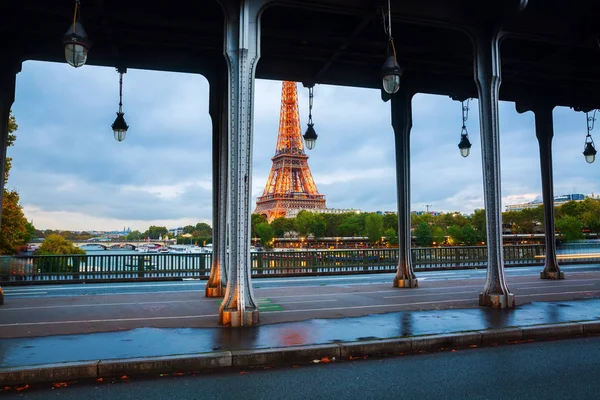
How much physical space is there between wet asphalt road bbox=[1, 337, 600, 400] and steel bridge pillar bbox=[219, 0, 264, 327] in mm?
2504

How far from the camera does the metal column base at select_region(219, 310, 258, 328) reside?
28.0 ft

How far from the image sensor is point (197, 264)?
21375 mm

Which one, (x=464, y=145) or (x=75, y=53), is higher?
(x=464, y=145)

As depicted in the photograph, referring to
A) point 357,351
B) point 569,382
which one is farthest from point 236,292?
point 569,382

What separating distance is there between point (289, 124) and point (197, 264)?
71498 mm

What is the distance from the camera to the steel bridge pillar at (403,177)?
1505cm

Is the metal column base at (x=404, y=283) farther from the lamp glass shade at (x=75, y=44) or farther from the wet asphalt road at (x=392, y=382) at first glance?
the lamp glass shade at (x=75, y=44)

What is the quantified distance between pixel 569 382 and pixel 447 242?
95.7m

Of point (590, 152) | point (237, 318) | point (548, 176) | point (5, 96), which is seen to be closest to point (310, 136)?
point (237, 318)

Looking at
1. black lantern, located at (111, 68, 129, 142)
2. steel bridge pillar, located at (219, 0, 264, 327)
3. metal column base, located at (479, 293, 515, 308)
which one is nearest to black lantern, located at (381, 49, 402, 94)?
steel bridge pillar, located at (219, 0, 264, 327)

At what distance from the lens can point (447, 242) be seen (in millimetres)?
97062

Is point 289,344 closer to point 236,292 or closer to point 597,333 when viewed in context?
point 236,292

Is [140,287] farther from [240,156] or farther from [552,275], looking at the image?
[552,275]

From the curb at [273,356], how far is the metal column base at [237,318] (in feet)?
6.28
